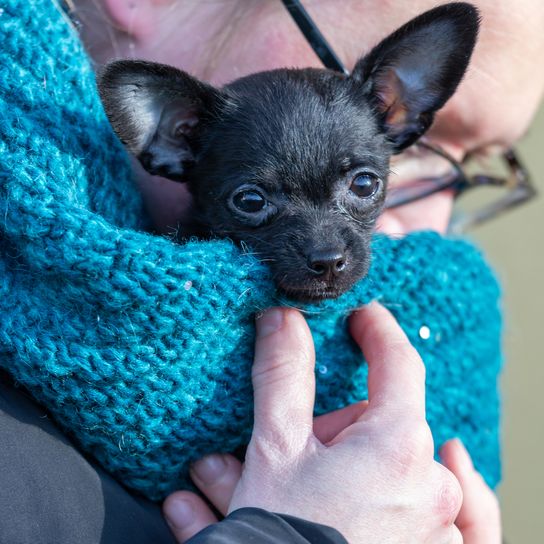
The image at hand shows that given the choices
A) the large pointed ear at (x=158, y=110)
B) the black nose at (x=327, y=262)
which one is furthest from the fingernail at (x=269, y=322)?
the large pointed ear at (x=158, y=110)

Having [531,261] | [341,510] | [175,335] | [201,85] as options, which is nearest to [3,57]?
[201,85]

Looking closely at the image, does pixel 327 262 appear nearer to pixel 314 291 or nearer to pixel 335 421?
pixel 314 291

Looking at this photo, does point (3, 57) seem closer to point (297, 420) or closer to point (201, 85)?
point (201, 85)

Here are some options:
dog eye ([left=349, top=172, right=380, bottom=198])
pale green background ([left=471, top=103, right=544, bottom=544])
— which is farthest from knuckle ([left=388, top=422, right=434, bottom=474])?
pale green background ([left=471, top=103, right=544, bottom=544])

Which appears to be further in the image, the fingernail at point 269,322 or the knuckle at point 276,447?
the fingernail at point 269,322

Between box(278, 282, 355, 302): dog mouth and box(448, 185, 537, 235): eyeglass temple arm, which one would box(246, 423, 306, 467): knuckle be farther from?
box(448, 185, 537, 235): eyeglass temple arm

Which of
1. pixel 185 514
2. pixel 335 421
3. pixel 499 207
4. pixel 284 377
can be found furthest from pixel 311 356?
pixel 499 207

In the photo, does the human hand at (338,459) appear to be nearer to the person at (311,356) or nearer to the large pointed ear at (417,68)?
the person at (311,356)

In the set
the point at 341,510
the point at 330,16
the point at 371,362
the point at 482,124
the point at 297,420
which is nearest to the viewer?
the point at 341,510
